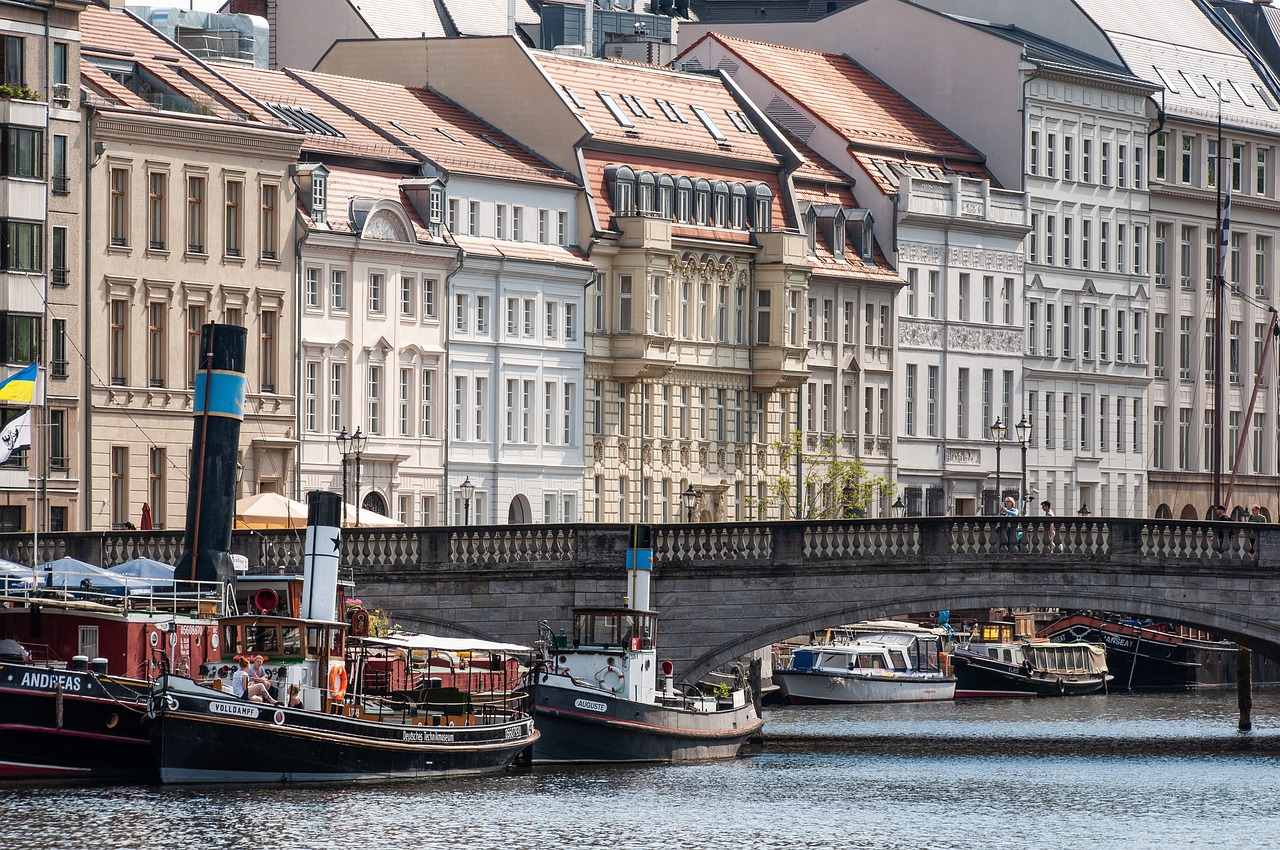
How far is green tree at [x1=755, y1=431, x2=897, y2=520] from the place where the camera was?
127m

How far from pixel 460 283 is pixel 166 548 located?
95.8 ft

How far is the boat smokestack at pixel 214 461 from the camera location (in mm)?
75812

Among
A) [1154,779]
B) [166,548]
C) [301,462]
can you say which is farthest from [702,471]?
[1154,779]

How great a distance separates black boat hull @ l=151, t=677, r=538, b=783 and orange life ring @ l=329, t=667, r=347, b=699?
686 mm

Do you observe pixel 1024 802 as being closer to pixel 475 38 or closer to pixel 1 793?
pixel 1 793

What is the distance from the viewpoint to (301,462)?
110m

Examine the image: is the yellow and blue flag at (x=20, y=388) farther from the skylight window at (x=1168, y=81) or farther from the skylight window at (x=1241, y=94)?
the skylight window at (x=1241, y=94)

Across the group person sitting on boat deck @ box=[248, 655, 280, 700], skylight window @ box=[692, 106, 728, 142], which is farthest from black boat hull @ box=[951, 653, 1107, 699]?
person sitting on boat deck @ box=[248, 655, 280, 700]

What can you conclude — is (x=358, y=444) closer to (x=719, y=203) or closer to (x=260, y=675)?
(x=719, y=203)

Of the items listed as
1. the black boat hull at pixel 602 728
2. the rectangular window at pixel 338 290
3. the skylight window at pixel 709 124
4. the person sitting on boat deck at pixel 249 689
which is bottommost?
the black boat hull at pixel 602 728

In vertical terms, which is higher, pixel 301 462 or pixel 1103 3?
pixel 1103 3

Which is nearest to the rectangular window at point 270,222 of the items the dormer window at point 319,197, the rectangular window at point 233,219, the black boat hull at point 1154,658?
the rectangular window at point 233,219

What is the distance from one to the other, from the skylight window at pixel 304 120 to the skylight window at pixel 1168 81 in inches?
1612

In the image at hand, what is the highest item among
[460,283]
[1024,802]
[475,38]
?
[475,38]
